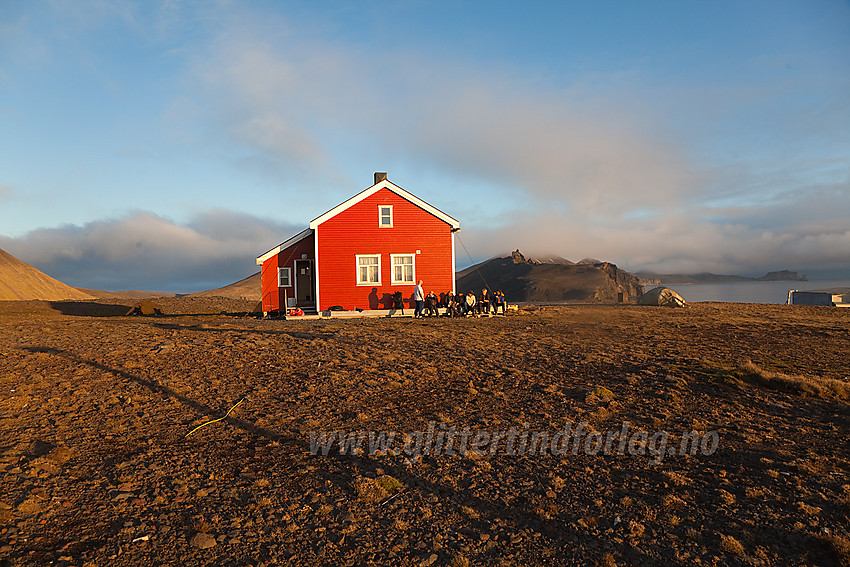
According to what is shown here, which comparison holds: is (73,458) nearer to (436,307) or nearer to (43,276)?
(436,307)

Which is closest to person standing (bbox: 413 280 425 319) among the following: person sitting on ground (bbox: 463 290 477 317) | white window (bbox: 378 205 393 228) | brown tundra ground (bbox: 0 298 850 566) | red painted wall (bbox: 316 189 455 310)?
red painted wall (bbox: 316 189 455 310)

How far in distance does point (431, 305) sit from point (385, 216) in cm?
559

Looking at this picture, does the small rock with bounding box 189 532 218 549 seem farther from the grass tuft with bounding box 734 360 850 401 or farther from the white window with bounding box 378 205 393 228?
the white window with bounding box 378 205 393 228

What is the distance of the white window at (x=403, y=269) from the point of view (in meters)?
26.4

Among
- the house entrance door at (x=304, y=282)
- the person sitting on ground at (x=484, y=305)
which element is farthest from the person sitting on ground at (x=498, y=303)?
the house entrance door at (x=304, y=282)

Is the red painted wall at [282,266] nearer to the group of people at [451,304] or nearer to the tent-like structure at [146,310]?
the group of people at [451,304]

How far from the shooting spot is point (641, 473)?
608cm

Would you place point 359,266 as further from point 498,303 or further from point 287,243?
point 498,303

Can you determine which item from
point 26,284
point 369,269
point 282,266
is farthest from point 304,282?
point 26,284

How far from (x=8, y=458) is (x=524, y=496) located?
273 inches

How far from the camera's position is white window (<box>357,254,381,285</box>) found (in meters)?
26.2

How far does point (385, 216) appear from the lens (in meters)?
26.2

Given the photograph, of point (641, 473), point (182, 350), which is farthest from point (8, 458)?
point (641, 473)

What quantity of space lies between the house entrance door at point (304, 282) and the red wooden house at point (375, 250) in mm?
775
